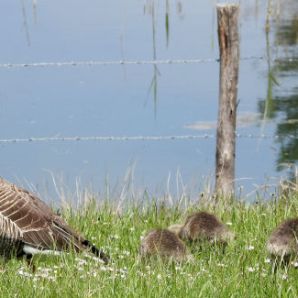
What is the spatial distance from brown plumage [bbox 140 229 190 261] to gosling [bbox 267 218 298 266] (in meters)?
0.51

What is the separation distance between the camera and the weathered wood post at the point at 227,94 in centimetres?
929

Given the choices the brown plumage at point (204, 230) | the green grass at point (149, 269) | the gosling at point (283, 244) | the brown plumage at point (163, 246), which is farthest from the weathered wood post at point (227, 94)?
the gosling at point (283, 244)

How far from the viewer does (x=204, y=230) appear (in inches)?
266

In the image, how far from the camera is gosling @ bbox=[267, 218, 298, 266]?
6.20 metres

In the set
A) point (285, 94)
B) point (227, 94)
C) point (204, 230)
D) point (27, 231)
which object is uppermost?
point (227, 94)

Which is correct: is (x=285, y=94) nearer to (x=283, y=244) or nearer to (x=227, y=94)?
(x=227, y=94)

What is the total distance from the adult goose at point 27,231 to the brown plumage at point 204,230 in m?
0.75

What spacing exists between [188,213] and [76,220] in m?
0.87

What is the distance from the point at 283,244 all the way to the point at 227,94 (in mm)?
3266

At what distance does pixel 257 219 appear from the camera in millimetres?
7426

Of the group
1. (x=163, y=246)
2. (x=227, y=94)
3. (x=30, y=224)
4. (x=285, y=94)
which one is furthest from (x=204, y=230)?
(x=285, y=94)

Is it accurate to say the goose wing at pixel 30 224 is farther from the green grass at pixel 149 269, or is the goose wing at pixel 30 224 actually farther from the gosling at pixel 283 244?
the gosling at pixel 283 244

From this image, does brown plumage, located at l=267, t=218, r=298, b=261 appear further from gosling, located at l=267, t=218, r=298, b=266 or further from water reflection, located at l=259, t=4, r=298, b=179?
water reflection, located at l=259, t=4, r=298, b=179

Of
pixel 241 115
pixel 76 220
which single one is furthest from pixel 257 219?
pixel 241 115
